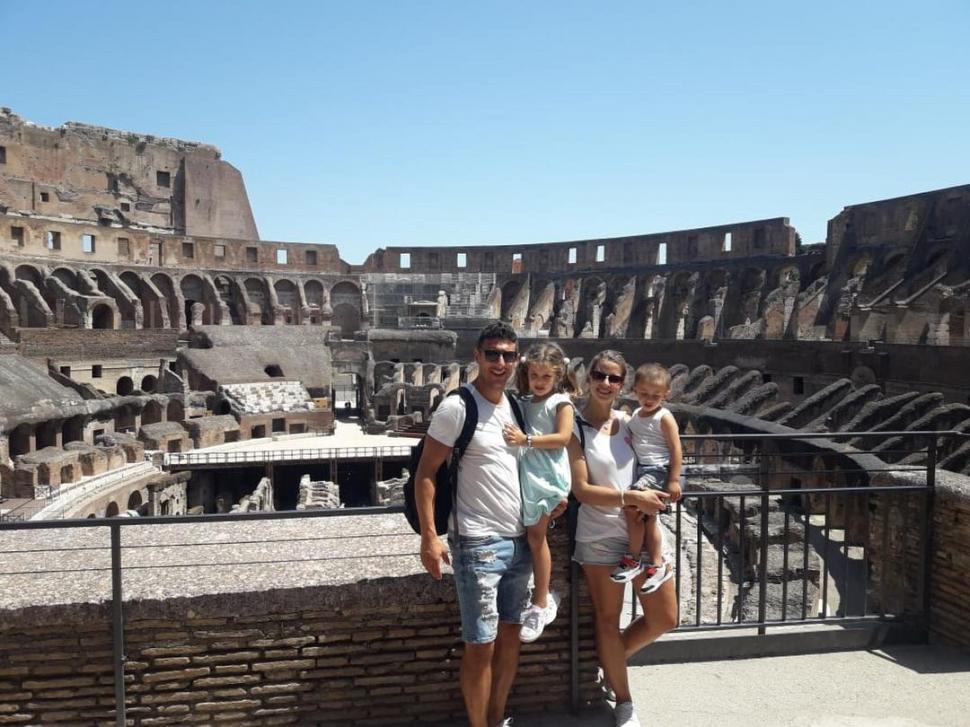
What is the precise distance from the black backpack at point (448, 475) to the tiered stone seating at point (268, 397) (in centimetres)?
3149

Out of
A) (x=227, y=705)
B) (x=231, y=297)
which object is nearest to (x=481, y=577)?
(x=227, y=705)

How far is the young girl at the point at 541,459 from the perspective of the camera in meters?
3.46

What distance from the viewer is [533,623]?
3504 mm

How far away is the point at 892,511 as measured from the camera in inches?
333

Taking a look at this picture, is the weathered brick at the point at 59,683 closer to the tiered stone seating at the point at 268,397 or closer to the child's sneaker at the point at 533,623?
the child's sneaker at the point at 533,623

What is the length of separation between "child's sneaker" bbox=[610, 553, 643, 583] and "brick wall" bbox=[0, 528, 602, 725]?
0.38m

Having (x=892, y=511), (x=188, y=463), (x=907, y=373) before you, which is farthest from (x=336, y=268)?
(x=892, y=511)

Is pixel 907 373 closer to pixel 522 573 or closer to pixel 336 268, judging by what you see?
pixel 522 573

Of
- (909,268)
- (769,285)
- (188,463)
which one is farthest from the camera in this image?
(769,285)

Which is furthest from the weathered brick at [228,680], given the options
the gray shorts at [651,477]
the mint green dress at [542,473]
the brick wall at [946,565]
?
the brick wall at [946,565]

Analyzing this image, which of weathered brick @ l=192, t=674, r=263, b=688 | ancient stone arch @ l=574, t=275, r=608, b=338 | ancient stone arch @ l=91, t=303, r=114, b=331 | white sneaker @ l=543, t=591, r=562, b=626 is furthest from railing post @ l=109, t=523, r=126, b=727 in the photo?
ancient stone arch @ l=91, t=303, r=114, b=331

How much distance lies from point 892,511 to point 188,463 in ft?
81.8

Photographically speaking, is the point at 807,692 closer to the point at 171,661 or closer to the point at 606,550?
the point at 606,550

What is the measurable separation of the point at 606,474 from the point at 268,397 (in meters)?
32.7
